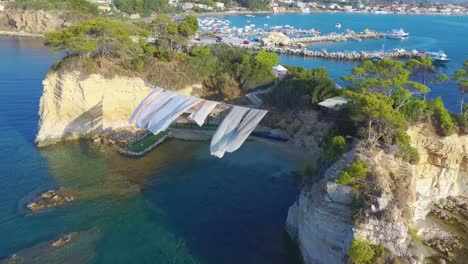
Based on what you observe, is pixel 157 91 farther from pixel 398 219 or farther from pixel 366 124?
pixel 398 219

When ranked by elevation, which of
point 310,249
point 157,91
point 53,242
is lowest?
point 53,242

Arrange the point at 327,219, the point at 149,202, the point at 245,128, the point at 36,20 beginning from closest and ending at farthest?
1. the point at 327,219
2. the point at 245,128
3. the point at 149,202
4. the point at 36,20

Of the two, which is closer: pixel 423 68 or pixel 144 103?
pixel 144 103

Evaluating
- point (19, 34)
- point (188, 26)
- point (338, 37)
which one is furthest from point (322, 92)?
point (19, 34)

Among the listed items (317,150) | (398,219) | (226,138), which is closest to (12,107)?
(226,138)

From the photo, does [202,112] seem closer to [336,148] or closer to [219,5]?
[336,148]

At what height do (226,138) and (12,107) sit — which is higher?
(226,138)

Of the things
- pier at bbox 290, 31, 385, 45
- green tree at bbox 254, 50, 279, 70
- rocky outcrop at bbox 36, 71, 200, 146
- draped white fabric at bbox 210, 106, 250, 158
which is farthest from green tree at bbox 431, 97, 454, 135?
pier at bbox 290, 31, 385, 45

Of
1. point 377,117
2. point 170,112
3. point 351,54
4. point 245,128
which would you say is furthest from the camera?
point 351,54
